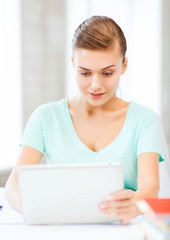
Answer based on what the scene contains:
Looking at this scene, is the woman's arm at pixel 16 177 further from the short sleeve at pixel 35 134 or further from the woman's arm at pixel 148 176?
the woman's arm at pixel 148 176

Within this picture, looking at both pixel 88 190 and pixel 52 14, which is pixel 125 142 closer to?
pixel 88 190

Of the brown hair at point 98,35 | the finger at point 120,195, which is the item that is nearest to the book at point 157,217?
the finger at point 120,195

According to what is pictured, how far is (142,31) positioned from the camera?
370 cm

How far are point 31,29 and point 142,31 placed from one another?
59.4 inches

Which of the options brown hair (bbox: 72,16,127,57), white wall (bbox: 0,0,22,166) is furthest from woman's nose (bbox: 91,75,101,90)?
white wall (bbox: 0,0,22,166)

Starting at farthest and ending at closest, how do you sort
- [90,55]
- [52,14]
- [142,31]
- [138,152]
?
[142,31] < [52,14] < [138,152] < [90,55]

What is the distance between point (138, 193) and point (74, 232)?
323mm

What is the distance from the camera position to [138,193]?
4.04ft

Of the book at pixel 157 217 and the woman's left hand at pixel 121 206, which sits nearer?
the book at pixel 157 217

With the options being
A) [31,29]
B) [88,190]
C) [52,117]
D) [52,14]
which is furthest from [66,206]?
[52,14]

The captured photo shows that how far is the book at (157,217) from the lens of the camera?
739mm

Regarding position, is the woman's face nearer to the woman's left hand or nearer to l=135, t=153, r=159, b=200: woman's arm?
l=135, t=153, r=159, b=200: woman's arm

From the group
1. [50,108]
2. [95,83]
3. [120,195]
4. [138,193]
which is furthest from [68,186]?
[50,108]

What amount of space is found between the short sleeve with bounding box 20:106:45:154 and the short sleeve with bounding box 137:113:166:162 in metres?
0.40
